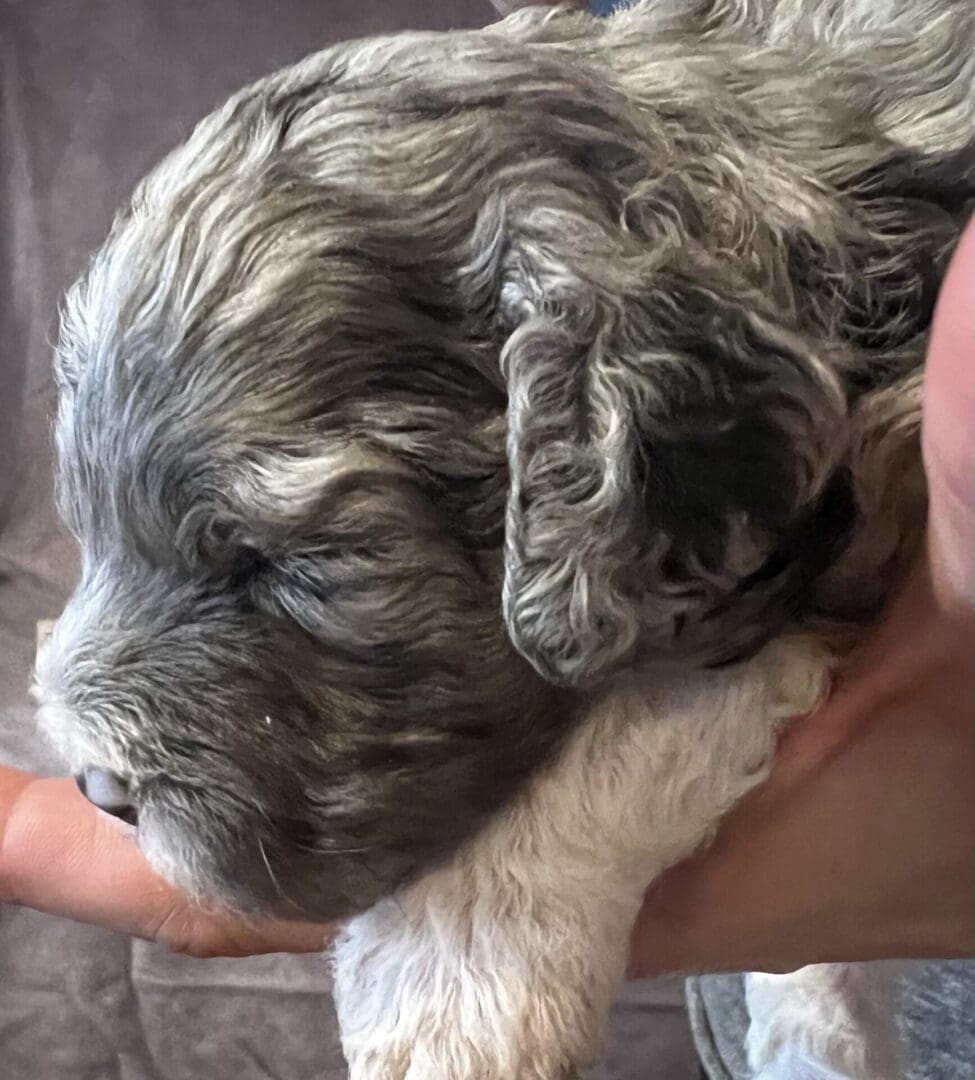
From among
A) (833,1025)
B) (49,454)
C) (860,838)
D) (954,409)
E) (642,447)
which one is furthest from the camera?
(49,454)

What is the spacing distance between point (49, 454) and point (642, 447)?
69.9 inches

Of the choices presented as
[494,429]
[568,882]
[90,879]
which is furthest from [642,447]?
[90,879]

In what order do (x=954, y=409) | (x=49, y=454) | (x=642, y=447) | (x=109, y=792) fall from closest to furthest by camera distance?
(x=954, y=409)
(x=642, y=447)
(x=109, y=792)
(x=49, y=454)

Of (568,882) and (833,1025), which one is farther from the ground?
(568,882)

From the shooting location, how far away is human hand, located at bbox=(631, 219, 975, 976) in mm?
1071

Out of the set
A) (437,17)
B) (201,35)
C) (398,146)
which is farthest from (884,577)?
(201,35)

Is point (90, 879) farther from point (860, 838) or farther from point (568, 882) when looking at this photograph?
point (860, 838)

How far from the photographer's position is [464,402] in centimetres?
86

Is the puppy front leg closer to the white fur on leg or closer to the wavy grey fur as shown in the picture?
the wavy grey fur

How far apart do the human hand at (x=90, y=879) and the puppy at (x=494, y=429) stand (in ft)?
1.13

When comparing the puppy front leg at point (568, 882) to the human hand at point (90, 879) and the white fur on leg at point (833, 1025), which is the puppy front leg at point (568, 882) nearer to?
the human hand at point (90, 879)

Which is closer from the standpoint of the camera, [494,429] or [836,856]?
[494,429]

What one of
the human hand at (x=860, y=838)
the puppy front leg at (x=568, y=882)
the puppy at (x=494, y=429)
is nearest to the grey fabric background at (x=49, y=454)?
the human hand at (x=860, y=838)

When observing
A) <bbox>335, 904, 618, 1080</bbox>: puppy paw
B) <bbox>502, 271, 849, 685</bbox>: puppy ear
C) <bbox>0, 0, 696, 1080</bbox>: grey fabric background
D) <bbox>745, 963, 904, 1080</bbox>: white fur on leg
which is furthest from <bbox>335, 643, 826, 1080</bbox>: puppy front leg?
<bbox>0, 0, 696, 1080</bbox>: grey fabric background
